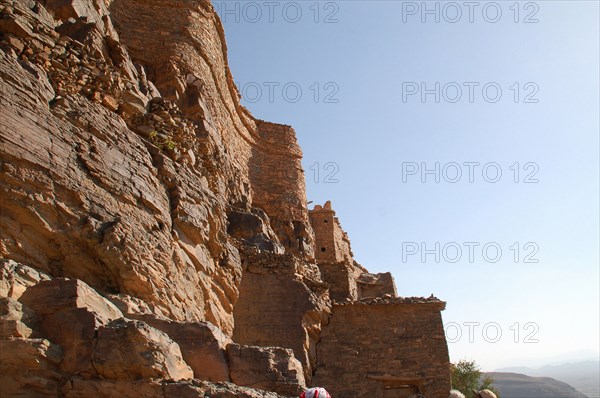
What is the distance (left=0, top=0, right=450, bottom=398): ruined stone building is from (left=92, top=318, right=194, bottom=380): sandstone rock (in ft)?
0.05

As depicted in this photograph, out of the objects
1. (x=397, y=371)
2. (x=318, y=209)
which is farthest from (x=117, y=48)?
(x=318, y=209)

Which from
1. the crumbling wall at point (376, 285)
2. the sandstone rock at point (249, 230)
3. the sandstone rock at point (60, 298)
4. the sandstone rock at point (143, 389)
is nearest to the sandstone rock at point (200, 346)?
the sandstone rock at point (60, 298)

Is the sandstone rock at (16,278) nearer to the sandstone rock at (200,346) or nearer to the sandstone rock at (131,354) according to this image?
the sandstone rock at (131,354)

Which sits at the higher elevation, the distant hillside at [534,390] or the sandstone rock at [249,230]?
the sandstone rock at [249,230]

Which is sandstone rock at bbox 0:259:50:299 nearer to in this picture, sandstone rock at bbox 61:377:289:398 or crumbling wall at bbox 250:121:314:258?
sandstone rock at bbox 61:377:289:398

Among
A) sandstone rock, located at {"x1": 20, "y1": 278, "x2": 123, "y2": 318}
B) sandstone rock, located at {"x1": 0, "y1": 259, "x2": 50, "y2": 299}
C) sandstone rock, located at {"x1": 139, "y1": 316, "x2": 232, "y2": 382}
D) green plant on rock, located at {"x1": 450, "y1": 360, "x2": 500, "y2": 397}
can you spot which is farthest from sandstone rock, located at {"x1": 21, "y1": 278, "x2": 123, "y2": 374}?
green plant on rock, located at {"x1": 450, "y1": 360, "x2": 500, "y2": 397}

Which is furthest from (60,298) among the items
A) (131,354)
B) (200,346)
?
(200,346)

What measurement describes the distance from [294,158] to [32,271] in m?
17.4

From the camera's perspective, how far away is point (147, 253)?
861cm

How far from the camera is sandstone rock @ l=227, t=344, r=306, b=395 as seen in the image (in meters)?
7.18

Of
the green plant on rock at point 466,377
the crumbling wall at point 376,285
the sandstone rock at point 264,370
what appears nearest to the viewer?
the sandstone rock at point 264,370

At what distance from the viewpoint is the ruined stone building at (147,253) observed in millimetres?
6242

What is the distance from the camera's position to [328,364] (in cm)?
1434

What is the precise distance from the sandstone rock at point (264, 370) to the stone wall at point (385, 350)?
271 inches
